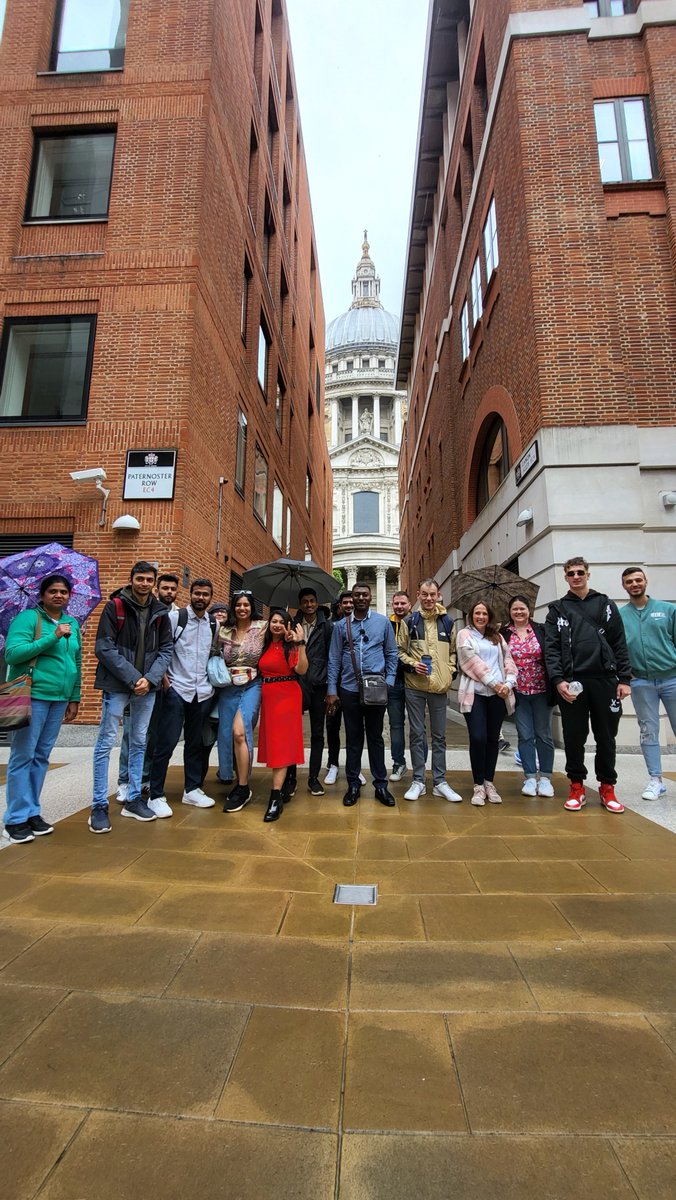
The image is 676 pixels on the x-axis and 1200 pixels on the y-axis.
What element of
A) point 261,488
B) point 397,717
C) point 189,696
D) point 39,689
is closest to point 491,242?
point 261,488

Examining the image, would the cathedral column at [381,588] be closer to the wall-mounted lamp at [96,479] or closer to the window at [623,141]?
the window at [623,141]

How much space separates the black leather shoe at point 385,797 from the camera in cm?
525

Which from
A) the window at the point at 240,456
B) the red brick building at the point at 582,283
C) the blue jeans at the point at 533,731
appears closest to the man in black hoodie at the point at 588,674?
the blue jeans at the point at 533,731

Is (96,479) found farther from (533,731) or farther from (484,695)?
(533,731)

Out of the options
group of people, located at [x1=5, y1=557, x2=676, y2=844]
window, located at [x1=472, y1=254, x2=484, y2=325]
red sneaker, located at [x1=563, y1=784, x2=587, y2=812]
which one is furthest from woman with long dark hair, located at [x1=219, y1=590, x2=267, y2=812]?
window, located at [x1=472, y1=254, x2=484, y2=325]

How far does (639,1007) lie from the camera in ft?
7.48

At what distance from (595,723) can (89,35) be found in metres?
16.3

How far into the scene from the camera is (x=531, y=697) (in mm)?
5809

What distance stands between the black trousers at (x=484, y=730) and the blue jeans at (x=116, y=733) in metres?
2.92

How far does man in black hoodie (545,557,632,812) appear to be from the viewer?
5258 mm

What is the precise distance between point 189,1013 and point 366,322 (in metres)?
104

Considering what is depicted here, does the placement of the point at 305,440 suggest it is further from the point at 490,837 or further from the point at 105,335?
the point at 490,837

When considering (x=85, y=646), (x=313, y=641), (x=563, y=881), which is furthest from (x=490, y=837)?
(x=85, y=646)

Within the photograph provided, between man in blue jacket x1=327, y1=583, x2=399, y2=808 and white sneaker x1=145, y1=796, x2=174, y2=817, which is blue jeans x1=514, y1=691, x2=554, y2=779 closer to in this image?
man in blue jacket x1=327, y1=583, x2=399, y2=808
